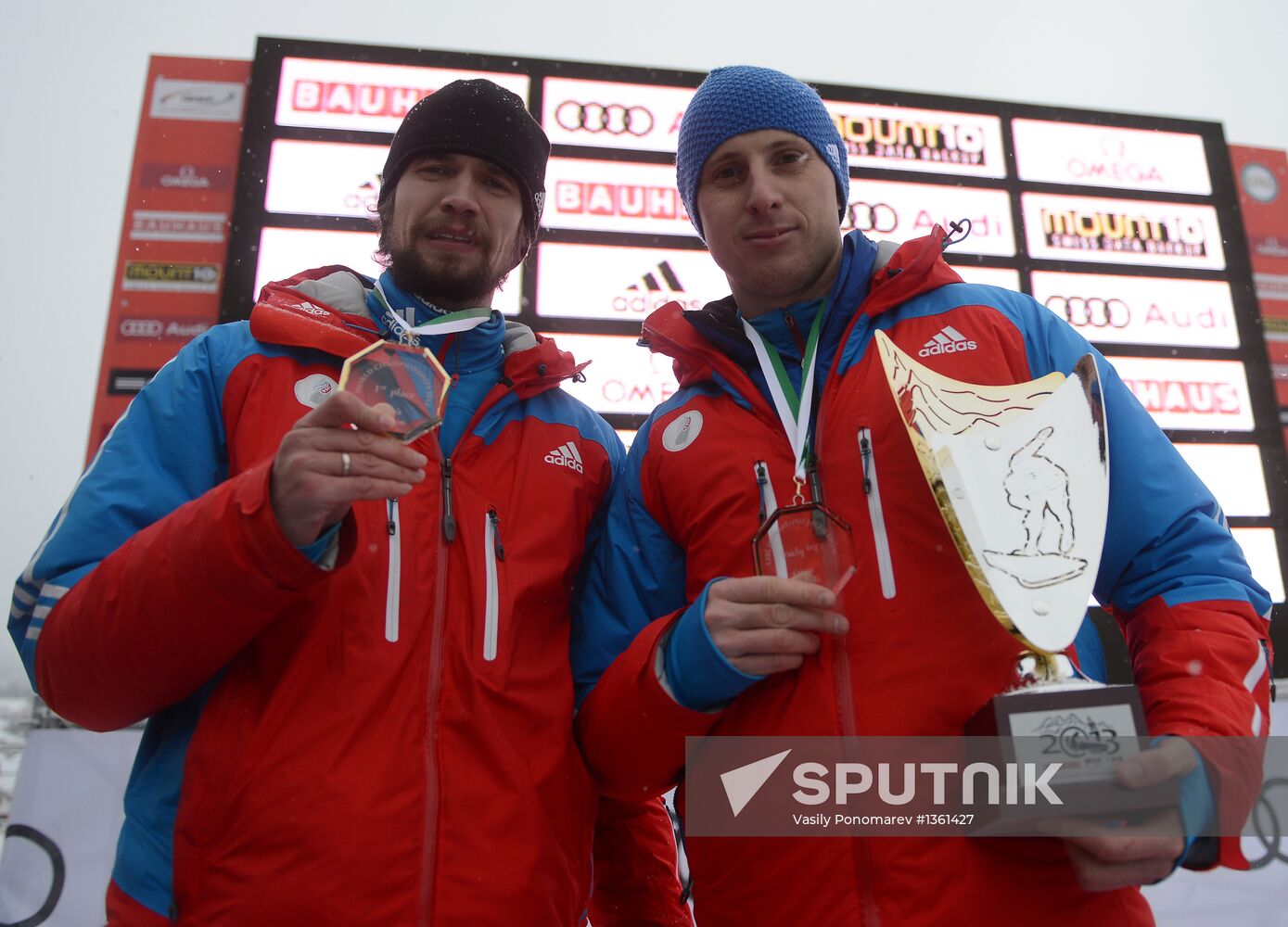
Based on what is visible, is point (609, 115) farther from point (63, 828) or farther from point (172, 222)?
point (63, 828)

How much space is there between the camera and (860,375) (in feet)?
3.78

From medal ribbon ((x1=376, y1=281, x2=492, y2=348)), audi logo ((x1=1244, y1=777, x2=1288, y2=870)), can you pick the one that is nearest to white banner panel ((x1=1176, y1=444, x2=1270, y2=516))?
audi logo ((x1=1244, y1=777, x2=1288, y2=870))

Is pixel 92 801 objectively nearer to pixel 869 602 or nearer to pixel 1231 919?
pixel 869 602

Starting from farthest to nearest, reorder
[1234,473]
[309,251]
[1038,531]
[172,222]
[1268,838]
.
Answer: [1234,473], [172,222], [309,251], [1268,838], [1038,531]

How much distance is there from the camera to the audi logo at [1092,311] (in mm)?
4148

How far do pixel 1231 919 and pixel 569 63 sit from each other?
4.41 metres

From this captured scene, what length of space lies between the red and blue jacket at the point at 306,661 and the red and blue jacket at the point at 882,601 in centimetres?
14

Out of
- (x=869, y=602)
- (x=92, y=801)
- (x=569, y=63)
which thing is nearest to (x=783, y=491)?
(x=869, y=602)

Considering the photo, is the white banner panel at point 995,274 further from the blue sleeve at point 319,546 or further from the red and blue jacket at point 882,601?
the blue sleeve at point 319,546

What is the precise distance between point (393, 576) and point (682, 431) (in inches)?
19.0

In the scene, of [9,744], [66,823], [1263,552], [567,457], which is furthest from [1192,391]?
[9,744]

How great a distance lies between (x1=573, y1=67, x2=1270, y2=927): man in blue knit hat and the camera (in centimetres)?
88

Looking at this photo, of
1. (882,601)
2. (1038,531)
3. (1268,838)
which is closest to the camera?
(1038,531)

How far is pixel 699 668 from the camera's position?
100 cm
